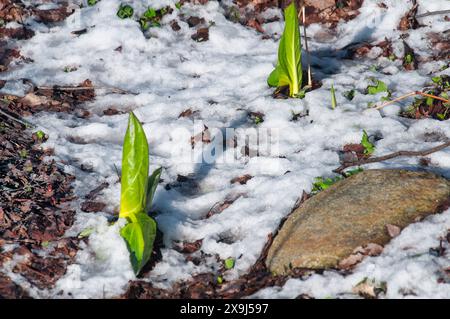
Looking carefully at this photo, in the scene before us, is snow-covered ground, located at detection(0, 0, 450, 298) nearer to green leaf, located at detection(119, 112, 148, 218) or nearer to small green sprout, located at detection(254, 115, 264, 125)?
small green sprout, located at detection(254, 115, 264, 125)

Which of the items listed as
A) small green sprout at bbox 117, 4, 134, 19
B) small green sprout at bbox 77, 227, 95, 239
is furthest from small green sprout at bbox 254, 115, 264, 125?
small green sprout at bbox 117, 4, 134, 19

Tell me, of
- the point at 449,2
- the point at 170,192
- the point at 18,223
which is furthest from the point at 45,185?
the point at 449,2

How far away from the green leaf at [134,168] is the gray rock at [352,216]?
31.6 inches

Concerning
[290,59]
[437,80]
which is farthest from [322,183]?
[437,80]

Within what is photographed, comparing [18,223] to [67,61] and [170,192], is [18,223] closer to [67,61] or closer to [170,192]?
[170,192]

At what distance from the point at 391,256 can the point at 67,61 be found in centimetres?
341

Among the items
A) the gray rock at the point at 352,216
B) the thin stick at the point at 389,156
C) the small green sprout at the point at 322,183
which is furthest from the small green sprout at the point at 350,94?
the gray rock at the point at 352,216

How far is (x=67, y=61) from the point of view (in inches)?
206

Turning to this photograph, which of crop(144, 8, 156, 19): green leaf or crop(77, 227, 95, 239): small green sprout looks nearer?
crop(77, 227, 95, 239): small green sprout

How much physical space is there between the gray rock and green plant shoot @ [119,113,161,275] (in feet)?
2.26

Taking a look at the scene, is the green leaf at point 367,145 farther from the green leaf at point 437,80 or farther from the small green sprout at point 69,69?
the small green sprout at point 69,69

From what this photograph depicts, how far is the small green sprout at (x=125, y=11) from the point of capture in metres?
5.68

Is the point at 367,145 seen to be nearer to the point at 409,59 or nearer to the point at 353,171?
the point at 353,171

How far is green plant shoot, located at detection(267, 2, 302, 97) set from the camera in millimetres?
4338
